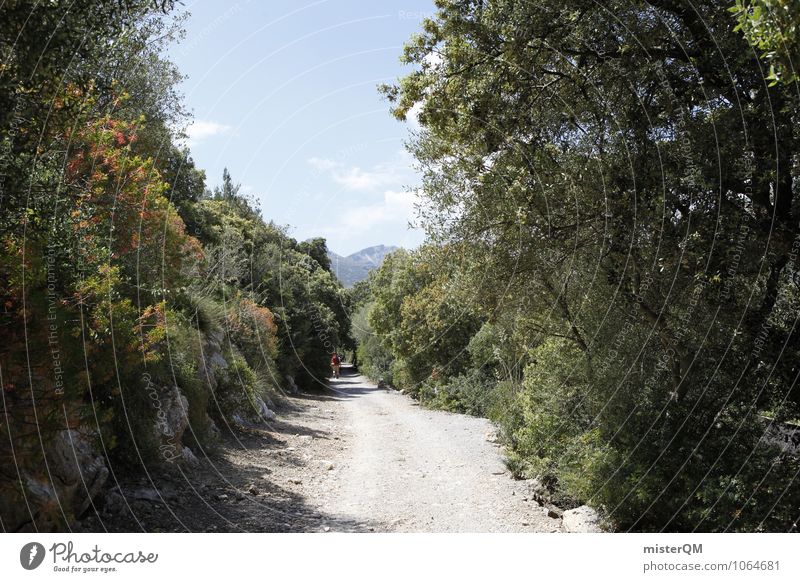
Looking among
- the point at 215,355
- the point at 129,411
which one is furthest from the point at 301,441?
the point at 129,411

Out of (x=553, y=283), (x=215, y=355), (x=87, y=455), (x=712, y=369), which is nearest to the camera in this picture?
(x=87, y=455)

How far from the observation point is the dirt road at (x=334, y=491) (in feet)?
30.6

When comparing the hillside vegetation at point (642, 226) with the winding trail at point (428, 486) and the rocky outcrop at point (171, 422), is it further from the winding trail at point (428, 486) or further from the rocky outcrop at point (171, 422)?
the rocky outcrop at point (171, 422)

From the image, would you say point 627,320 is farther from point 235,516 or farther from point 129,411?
point 129,411

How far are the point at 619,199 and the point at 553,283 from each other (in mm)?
3930

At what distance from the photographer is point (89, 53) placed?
21.0 feet

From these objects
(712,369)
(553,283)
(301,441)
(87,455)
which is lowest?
(301,441)
